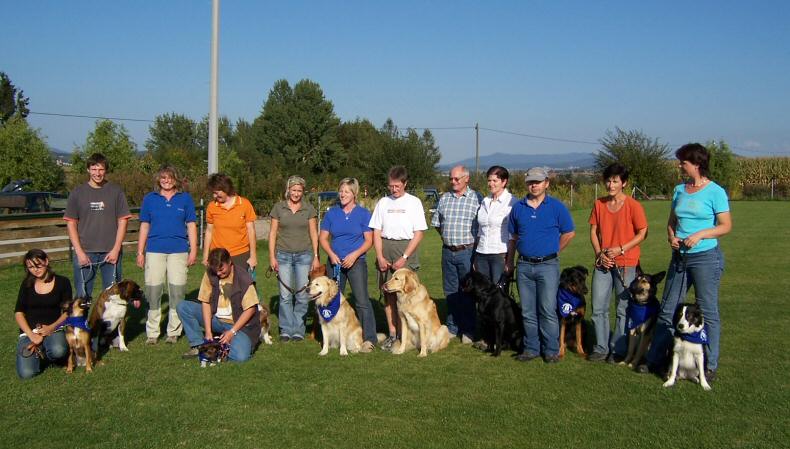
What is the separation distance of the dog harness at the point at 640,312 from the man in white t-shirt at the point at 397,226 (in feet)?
6.77

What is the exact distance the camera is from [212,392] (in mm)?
5113

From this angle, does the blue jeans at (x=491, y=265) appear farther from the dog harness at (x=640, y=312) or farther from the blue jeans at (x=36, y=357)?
the blue jeans at (x=36, y=357)

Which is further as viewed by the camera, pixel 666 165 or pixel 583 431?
pixel 666 165

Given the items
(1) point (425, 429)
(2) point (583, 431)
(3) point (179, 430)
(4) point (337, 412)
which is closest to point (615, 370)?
(2) point (583, 431)

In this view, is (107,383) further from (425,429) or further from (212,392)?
(425,429)

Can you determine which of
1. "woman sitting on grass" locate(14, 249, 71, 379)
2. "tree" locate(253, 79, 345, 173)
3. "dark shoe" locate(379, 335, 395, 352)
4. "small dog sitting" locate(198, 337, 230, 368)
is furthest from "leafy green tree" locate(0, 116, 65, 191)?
"dark shoe" locate(379, 335, 395, 352)

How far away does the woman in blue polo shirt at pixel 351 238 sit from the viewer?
6.34 metres

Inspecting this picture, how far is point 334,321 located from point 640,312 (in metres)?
2.84

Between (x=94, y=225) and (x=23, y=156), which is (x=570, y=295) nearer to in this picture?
(x=94, y=225)

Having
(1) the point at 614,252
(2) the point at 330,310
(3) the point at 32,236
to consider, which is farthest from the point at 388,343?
(3) the point at 32,236

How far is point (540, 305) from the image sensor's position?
580 centimetres

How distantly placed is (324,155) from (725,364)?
155 ft

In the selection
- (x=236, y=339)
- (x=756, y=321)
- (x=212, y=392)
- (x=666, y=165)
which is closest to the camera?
(x=212, y=392)

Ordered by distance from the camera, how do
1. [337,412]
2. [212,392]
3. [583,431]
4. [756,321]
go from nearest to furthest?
[583,431] → [337,412] → [212,392] → [756,321]
